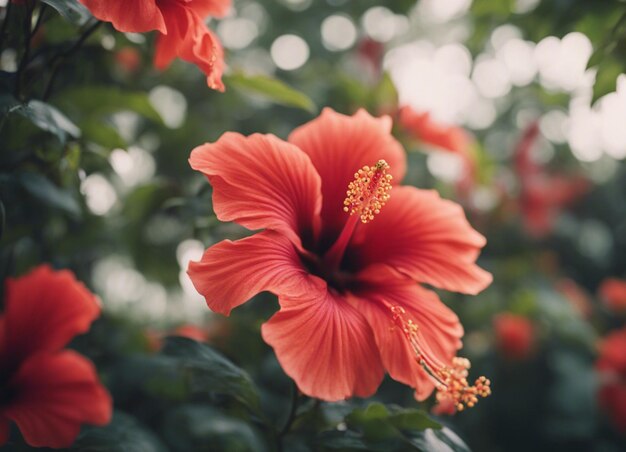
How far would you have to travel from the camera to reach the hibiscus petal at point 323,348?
108 cm

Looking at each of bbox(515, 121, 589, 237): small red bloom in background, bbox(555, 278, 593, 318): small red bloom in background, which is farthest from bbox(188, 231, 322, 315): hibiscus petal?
bbox(555, 278, 593, 318): small red bloom in background

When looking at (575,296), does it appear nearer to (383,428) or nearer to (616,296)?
(616,296)

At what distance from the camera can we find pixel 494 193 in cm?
319

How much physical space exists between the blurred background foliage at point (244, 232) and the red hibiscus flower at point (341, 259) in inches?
5.4

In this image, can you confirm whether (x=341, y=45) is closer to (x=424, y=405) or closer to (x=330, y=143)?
(x=330, y=143)

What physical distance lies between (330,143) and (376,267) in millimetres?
345

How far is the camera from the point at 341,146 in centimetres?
148

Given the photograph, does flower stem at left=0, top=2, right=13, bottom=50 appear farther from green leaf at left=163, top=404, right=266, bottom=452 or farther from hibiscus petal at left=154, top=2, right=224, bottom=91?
green leaf at left=163, top=404, right=266, bottom=452

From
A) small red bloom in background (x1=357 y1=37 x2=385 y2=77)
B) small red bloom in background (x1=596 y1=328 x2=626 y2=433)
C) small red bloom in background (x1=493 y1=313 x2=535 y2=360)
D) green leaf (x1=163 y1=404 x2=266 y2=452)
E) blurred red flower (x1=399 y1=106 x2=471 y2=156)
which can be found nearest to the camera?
green leaf (x1=163 y1=404 x2=266 y2=452)

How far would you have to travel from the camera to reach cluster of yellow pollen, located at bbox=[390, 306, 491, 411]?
1191 mm

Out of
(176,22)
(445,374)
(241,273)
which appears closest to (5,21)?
(176,22)

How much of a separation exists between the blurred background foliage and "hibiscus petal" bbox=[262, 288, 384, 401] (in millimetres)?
135

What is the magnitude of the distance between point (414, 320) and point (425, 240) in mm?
251

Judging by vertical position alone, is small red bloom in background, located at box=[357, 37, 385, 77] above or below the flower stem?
above
